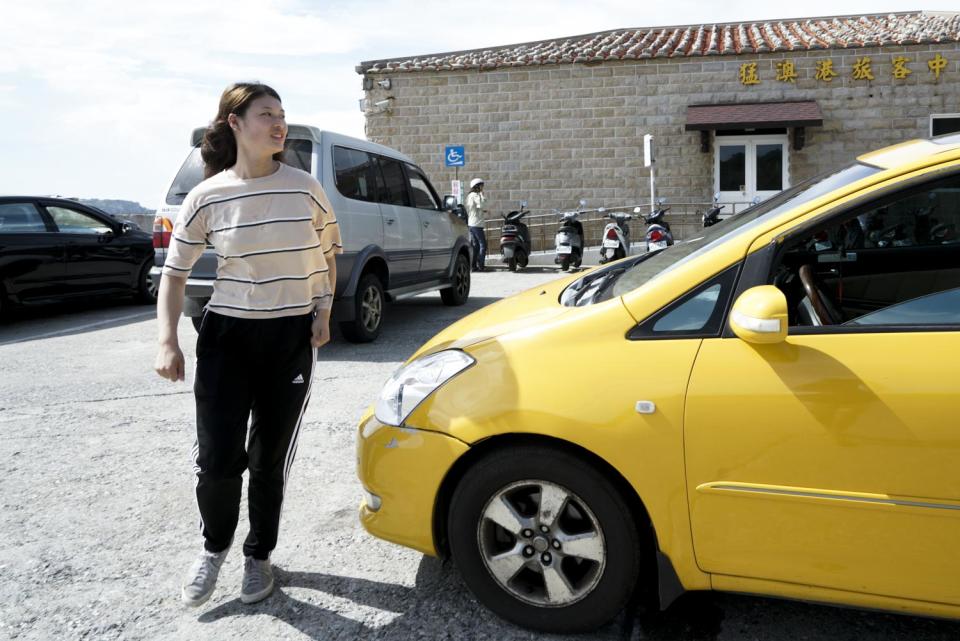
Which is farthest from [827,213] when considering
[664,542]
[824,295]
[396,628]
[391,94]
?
[391,94]

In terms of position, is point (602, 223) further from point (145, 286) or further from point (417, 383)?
point (417, 383)

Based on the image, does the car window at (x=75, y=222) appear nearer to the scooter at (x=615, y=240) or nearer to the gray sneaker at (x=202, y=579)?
the scooter at (x=615, y=240)

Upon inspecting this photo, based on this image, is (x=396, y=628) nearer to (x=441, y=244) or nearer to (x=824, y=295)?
(x=824, y=295)

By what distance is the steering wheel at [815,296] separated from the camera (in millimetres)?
2408

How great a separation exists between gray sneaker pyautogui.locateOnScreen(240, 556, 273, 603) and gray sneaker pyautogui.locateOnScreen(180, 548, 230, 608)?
10 cm

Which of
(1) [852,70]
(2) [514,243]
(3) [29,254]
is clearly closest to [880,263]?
(3) [29,254]

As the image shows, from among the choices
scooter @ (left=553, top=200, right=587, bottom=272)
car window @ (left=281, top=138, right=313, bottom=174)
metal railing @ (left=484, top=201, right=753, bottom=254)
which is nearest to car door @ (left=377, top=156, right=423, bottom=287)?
car window @ (left=281, top=138, right=313, bottom=174)

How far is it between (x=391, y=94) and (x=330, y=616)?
61.1 ft

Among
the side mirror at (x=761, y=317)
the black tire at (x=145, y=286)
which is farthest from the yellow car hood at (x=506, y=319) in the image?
the black tire at (x=145, y=286)

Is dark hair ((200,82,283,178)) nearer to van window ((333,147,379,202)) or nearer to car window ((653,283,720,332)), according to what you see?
car window ((653,283,720,332))

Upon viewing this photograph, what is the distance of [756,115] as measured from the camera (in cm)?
1812

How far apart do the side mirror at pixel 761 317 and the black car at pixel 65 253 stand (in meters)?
8.92

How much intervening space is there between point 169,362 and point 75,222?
842 cm

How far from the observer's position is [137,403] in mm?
5496
